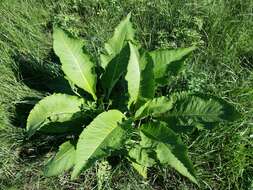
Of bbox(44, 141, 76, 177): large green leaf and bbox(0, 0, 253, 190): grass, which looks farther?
bbox(0, 0, 253, 190): grass

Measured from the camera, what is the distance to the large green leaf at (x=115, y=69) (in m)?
2.88

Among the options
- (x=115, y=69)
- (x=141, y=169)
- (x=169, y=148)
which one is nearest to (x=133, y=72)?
(x=115, y=69)

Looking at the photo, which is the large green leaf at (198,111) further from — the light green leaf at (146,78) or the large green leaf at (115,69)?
the large green leaf at (115,69)

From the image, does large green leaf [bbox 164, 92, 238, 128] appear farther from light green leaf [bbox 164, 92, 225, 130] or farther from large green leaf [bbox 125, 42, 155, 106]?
large green leaf [bbox 125, 42, 155, 106]

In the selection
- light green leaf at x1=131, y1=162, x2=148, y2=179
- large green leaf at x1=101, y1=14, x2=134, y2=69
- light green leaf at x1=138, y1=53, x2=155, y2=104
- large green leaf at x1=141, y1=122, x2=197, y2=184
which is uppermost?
large green leaf at x1=101, y1=14, x2=134, y2=69

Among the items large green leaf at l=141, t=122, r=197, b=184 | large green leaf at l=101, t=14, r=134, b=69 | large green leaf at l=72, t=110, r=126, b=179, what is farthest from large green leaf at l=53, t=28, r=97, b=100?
large green leaf at l=141, t=122, r=197, b=184

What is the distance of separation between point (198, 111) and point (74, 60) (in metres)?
0.93

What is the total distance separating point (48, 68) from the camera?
132 inches

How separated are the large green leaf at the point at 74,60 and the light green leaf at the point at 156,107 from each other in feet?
1.27

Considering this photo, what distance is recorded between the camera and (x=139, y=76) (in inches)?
106

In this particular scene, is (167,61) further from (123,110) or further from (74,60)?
Result: (74,60)

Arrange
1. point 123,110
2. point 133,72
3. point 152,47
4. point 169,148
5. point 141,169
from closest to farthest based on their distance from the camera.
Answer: point 169,148
point 133,72
point 141,169
point 123,110
point 152,47

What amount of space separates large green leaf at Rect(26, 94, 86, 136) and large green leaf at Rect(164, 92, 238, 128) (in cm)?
61

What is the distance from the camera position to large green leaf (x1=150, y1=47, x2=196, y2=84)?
9.21 ft
